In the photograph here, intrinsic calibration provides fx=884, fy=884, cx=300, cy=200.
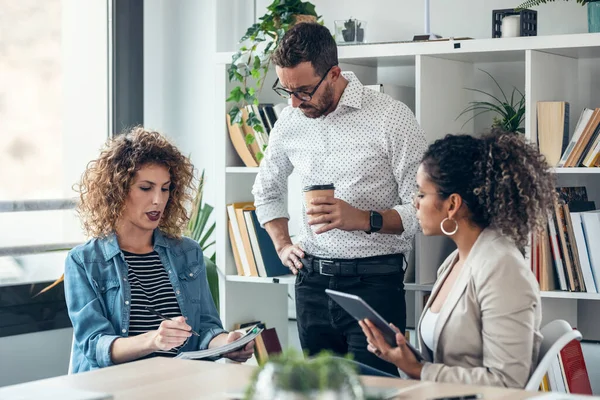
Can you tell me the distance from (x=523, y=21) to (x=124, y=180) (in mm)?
1396

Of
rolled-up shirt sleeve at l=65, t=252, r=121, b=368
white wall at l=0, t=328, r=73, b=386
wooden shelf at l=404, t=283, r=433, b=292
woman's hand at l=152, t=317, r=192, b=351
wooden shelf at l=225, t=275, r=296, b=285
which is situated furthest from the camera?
white wall at l=0, t=328, r=73, b=386

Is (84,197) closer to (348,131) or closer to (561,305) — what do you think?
(348,131)

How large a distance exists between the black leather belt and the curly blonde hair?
48cm

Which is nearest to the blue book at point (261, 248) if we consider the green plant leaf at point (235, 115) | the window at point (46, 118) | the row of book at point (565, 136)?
the green plant leaf at point (235, 115)

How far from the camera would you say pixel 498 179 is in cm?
205

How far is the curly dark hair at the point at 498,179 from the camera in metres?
2.04

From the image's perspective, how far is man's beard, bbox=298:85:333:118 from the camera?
2746mm

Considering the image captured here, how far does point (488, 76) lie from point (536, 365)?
5.29 feet

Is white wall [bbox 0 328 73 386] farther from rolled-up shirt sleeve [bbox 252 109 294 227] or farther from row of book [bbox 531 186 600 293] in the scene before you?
row of book [bbox 531 186 600 293]

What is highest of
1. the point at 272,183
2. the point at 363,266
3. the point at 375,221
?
the point at 272,183

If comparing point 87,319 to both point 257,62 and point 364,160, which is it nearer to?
point 364,160

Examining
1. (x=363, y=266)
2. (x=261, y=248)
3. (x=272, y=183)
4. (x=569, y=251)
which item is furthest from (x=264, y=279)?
(x=569, y=251)

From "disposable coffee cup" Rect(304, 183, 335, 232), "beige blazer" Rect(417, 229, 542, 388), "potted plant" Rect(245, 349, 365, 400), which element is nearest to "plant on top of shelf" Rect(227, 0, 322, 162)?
Answer: "disposable coffee cup" Rect(304, 183, 335, 232)

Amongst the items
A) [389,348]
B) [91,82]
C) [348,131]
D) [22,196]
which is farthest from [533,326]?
[91,82]
